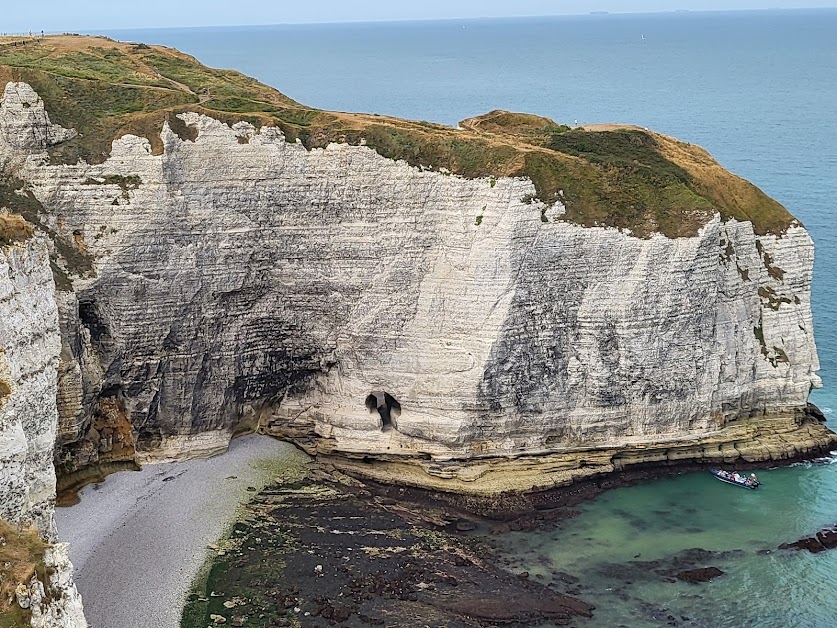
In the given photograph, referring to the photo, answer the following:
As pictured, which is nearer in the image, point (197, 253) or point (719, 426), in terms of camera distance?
point (197, 253)

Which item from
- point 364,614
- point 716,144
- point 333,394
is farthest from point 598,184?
point 716,144

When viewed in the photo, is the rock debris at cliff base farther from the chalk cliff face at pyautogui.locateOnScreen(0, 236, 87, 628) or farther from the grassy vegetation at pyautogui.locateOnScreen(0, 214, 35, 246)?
the grassy vegetation at pyautogui.locateOnScreen(0, 214, 35, 246)

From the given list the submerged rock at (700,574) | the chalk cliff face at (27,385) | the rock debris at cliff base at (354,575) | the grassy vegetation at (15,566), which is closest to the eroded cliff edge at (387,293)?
the rock debris at cliff base at (354,575)

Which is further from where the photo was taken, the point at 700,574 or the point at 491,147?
the point at 491,147

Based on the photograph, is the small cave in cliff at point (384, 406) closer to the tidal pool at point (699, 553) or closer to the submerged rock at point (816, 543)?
the tidal pool at point (699, 553)

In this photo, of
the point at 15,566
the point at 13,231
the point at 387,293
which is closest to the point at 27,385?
the point at 13,231

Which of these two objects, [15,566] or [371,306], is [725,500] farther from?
[15,566]

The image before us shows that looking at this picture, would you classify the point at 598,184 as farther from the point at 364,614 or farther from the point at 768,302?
the point at 364,614
